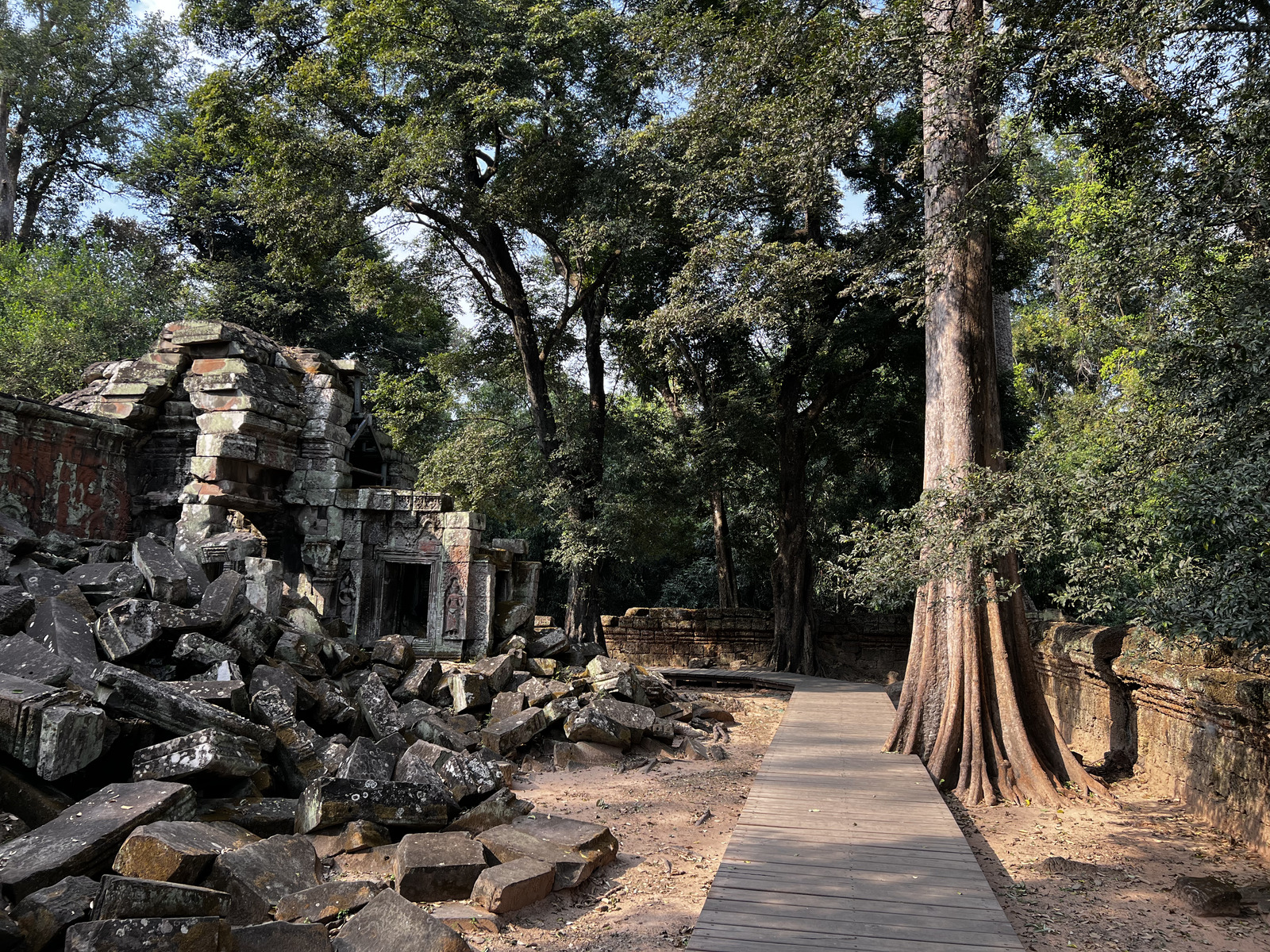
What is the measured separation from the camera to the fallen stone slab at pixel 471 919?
13.2 feet

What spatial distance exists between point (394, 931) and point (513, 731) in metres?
4.31

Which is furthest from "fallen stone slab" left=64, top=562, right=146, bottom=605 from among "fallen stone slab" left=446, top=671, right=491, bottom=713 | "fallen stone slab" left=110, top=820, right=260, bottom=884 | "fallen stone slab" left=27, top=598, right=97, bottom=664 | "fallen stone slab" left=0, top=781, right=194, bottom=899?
"fallen stone slab" left=110, top=820, right=260, bottom=884

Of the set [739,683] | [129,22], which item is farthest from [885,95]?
[129,22]

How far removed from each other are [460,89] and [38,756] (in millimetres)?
9999

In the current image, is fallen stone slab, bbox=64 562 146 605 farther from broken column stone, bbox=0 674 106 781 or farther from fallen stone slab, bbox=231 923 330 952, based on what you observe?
fallen stone slab, bbox=231 923 330 952

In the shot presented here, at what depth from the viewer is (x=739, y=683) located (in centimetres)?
1320

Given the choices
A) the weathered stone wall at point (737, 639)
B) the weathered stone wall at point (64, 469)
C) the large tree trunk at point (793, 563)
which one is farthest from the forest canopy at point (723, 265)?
the weathered stone wall at point (64, 469)

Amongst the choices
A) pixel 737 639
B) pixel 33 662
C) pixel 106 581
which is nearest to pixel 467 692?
pixel 106 581

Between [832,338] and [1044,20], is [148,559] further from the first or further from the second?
[832,338]

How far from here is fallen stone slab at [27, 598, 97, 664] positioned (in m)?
5.55

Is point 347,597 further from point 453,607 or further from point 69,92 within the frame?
point 69,92

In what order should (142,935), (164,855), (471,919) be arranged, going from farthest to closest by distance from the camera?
(471,919), (164,855), (142,935)

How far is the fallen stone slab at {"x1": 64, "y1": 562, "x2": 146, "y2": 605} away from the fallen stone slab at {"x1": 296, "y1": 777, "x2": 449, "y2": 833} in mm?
2940

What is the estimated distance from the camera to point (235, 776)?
4793 mm
